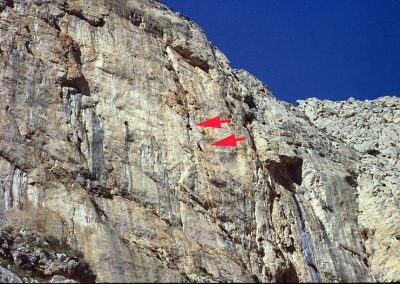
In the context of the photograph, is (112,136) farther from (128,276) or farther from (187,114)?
(128,276)

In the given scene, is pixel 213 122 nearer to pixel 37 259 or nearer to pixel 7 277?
pixel 37 259

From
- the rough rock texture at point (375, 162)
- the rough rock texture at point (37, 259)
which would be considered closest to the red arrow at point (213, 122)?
the rough rock texture at point (375, 162)

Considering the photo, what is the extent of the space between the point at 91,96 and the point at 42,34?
3.80 metres

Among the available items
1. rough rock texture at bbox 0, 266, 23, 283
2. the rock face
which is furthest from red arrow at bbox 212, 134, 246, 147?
rough rock texture at bbox 0, 266, 23, 283

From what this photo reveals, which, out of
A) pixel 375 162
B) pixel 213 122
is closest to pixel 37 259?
pixel 213 122

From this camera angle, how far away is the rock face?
3169 centimetres

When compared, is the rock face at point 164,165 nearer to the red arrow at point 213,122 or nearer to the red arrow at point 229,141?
the red arrow at point 229,141

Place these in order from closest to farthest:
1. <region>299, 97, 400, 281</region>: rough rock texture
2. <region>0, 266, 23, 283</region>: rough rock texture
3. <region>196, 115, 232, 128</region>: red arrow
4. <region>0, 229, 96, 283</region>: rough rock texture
Result: <region>0, 266, 23, 283</region>: rough rock texture
<region>0, 229, 96, 283</region>: rough rock texture
<region>196, 115, 232, 128</region>: red arrow
<region>299, 97, 400, 281</region>: rough rock texture

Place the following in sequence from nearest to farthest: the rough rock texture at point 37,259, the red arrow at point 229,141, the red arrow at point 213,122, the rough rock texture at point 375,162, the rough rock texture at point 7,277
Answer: the rough rock texture at point 7,277
the rough rock texture at point 37,259
the red arrow at point 229,141
the red arrow at point 213,122
the rough rock texture at point 375,162

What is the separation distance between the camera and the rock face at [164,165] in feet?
104

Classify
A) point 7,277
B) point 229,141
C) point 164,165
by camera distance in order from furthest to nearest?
point 229,141 < point 164,165 < point 7,277

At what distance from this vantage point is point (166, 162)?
3712cm

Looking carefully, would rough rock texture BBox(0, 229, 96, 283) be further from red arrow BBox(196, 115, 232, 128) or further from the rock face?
red arrow BBox(196, 115, 232, 128)

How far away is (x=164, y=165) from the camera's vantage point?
3688 cm
